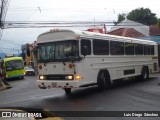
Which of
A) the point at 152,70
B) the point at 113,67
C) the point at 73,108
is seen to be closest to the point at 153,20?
the point at 152,70

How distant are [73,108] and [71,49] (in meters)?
3.59

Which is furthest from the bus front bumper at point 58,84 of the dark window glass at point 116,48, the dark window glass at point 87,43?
the dark window glass at point 116,48

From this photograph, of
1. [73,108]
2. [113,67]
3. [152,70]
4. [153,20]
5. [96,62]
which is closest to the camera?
[73,108]

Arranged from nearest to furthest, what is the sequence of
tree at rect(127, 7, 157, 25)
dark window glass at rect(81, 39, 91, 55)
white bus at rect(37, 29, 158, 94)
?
white bus at rect(37, 29, 158, 94)
dark window glass at rect(81, 39, 91, 55)
tree at rect(127, 7, 157, 25)

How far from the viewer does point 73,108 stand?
12.2 metres

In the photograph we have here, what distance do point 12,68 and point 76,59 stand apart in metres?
27.8

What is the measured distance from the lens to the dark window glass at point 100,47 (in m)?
16.6

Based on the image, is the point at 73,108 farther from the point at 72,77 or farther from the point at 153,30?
the point at 153,30

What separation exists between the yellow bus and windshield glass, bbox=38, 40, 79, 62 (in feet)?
85.6

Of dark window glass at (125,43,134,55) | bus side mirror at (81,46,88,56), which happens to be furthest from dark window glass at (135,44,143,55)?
bus side mirror at (81,46,88,56)

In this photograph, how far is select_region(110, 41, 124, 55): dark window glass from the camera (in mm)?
18375

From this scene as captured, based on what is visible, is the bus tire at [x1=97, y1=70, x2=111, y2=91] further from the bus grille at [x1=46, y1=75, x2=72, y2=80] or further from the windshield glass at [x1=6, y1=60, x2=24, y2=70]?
the windshield glass at [x1=6, y1=60, x2=24, y2=70]

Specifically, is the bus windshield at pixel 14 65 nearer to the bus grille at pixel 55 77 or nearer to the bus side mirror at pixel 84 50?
the bus grille at pixel 55 77

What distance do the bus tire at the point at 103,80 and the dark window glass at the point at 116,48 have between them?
A: 5.07 feet
